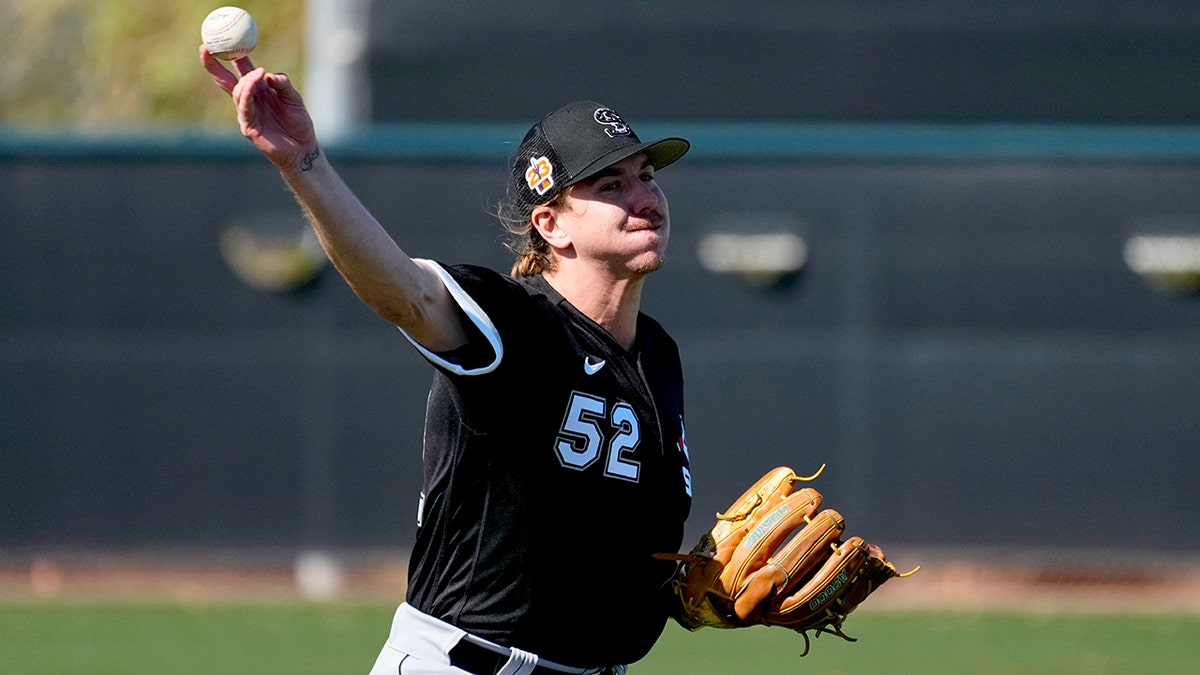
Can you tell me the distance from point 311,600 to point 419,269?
Result: 7495mm

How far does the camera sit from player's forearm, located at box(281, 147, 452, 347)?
261 centimetres

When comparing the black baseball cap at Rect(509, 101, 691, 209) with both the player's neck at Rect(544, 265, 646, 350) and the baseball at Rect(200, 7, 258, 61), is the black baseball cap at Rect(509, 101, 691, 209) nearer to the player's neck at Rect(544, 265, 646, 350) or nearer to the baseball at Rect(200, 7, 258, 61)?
the player's neck at Rect(544, 265, 646, 350)

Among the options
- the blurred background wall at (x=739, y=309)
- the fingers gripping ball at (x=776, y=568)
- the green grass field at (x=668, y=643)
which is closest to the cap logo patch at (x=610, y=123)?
the fingers gripping ball at (x=776, y=568)

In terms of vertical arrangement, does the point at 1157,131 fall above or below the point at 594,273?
above

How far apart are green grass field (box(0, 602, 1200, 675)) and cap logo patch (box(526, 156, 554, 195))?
432cm

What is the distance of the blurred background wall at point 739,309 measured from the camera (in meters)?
10.4

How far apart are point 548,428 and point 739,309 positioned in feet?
25.1

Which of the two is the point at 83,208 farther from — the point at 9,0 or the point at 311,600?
the point at 9,0

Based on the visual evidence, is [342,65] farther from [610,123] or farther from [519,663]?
[519,663]

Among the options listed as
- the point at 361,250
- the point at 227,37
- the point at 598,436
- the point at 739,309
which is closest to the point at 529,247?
the point at 598,436

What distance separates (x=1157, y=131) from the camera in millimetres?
10602

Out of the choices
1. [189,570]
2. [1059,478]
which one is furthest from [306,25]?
[1059,478]

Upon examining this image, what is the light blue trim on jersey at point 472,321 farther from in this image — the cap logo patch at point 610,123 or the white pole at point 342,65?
the white pole at point 342,65

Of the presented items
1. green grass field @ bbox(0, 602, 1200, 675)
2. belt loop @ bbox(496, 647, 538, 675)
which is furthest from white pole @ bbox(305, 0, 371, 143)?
belt loop @ bbox(496, 647, 538, 675)
